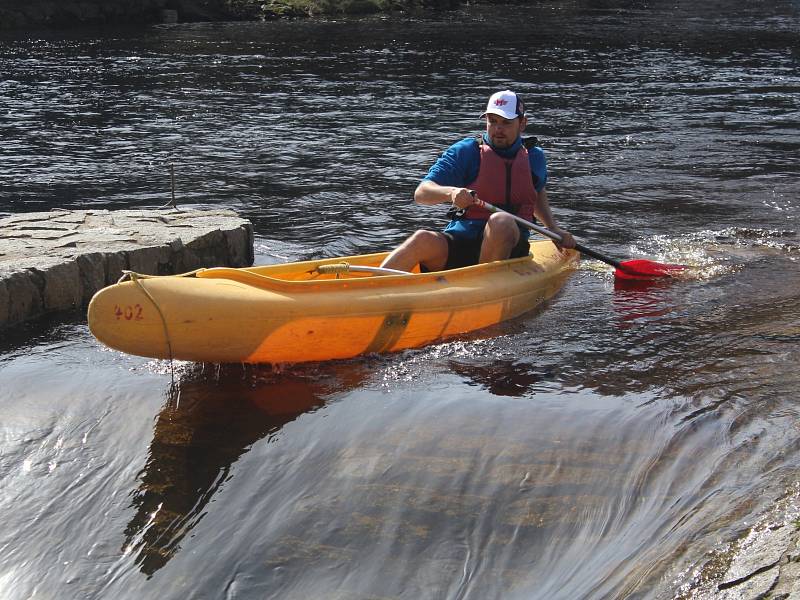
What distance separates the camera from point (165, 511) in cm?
389

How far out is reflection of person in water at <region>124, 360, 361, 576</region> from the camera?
12.3 ft

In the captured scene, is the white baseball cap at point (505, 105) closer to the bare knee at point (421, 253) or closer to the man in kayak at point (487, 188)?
the man in kayak at point (487, 188)

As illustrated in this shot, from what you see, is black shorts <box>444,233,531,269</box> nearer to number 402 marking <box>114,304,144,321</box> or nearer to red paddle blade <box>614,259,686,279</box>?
red paddle blade <box>614,259,686,279</box>

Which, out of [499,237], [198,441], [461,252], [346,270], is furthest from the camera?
[461,252]

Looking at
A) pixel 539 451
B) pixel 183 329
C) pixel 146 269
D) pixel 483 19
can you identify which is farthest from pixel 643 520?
pixel 483 19

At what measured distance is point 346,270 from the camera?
18.1ft

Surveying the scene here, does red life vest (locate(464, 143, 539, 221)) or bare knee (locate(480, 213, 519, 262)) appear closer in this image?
bare knee (locate(480, 213, 519, 262))

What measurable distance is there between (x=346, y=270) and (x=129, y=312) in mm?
1366

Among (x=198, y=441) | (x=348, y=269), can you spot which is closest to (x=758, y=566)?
(x=198, y=441)

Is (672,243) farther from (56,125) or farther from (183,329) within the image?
(56,125)

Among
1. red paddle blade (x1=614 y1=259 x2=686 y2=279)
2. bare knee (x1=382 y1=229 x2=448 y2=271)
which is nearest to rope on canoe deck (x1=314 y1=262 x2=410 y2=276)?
bare knee (x1=382 y1=229 x2=448 y2=271)

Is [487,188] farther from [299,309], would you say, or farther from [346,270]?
[299,309]

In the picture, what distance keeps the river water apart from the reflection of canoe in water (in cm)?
15

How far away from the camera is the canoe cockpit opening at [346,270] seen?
550 centimetres
